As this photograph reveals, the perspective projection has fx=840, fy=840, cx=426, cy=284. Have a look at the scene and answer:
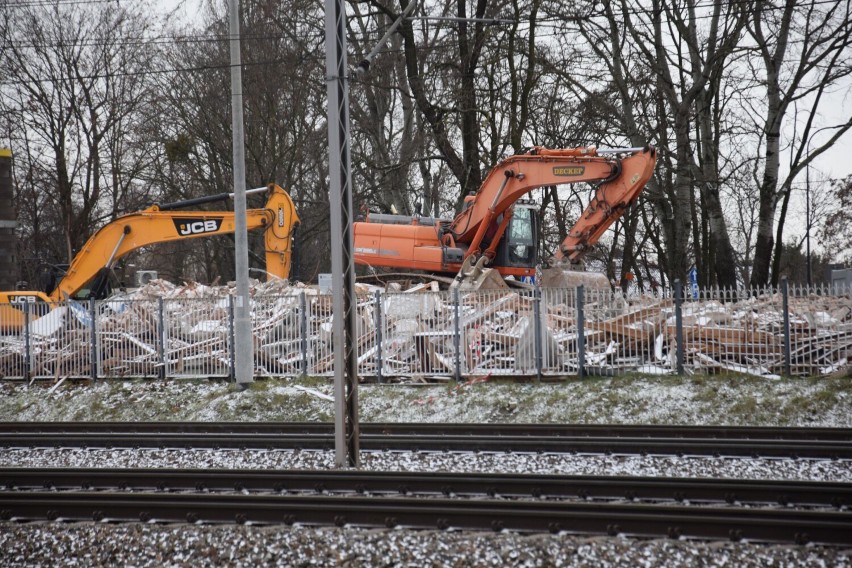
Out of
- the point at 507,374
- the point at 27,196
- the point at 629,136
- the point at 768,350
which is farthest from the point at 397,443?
the point at 27,196

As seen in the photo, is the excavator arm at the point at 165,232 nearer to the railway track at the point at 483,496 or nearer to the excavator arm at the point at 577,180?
the excavator arm at the point at 577,180

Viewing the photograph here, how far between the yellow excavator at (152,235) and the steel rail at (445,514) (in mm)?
13244

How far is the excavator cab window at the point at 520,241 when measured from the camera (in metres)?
21.8

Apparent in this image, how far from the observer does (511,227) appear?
21.8 m

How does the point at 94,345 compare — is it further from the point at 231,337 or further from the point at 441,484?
the point at 441,484

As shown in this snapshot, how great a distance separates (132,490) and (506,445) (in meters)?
4.53

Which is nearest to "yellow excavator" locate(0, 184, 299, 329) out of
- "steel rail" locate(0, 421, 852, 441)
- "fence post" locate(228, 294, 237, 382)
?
"fence post" locate(228, 294, 237, 382)

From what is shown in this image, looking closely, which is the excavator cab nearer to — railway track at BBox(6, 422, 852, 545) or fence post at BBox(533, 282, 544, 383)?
fence post at BBox(533, 282, 544, 383)

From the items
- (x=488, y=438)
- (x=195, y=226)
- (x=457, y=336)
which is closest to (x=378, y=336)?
(x=457, y=336)

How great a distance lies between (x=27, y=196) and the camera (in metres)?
41.2

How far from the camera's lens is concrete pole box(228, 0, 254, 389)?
15.8m

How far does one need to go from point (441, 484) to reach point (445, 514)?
1.23 metres

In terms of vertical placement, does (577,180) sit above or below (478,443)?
above

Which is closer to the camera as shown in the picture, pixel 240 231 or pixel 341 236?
pixel 341 236
